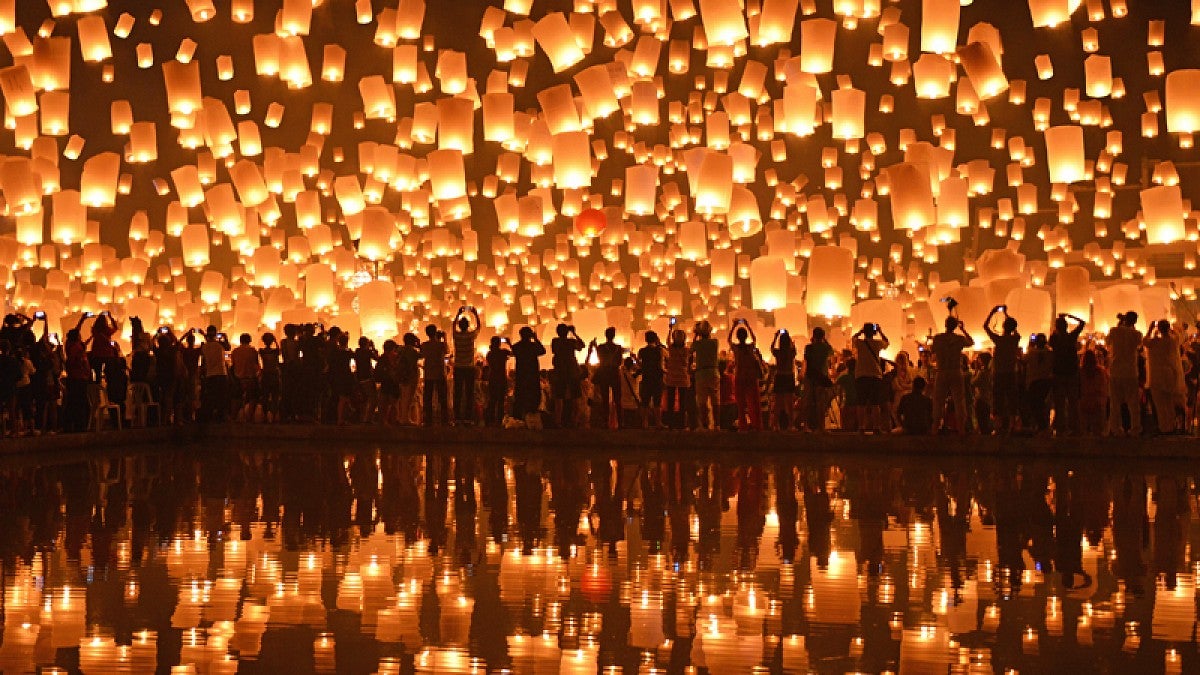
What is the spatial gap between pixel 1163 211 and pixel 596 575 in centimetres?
1229

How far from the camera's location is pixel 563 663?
406cm

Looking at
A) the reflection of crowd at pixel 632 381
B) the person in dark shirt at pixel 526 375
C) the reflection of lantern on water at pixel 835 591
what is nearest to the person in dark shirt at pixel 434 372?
the reflection of crowd at pixel 632 381

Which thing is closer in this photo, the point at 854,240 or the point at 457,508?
the point at 457,508

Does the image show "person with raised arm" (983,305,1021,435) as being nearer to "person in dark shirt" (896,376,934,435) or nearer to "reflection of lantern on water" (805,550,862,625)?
"person in dark shirt" (896,376,934,435)

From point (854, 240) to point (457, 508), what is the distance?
21.2 meters

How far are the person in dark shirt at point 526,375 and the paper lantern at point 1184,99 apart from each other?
6.97 m

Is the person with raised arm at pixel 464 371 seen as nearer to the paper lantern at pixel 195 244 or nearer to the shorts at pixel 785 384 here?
the shorts at pixel 785 384

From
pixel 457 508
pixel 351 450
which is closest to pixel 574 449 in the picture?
pixel 351 450

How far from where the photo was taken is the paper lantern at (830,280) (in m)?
14.8

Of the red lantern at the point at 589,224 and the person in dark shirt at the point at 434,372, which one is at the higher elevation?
the red lantern at the point at 589,224

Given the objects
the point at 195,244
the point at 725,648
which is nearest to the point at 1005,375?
the point at 725,648

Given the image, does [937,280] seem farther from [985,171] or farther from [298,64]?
[298,64]

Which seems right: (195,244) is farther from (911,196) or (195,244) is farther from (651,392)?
(911,196)

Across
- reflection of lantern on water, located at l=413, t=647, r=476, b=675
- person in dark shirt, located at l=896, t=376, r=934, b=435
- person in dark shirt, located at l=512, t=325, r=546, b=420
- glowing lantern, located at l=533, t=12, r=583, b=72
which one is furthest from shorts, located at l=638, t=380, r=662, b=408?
reflection of lantern on water, located at l=413, t=647, r=476, b=675
